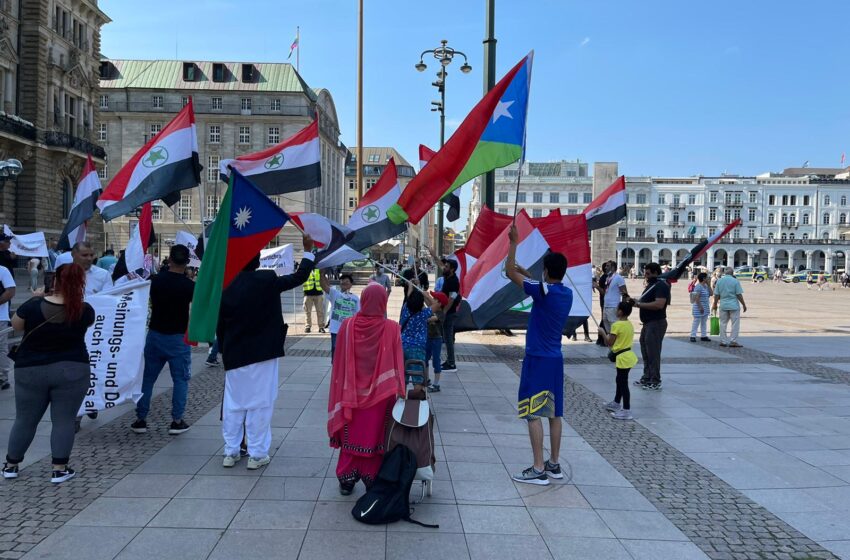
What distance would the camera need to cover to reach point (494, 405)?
324 inches

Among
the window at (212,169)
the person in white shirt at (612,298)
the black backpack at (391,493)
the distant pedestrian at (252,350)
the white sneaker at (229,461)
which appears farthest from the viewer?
the window at (212,169)

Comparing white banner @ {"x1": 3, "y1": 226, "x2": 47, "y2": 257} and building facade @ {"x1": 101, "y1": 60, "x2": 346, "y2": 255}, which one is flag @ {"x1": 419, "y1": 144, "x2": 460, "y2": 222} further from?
building facade @ {"x1": 101, "y1": 60, "x2": 346, "y2": 255}

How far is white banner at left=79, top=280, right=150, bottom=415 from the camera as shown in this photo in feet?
20.4

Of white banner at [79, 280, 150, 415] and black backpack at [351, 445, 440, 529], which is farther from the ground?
white banner at [79, 280, 150, 415]

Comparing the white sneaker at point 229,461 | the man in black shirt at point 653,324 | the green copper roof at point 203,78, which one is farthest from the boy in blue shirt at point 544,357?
the green copper roof at point 203,78

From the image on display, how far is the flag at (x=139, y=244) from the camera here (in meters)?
9.20

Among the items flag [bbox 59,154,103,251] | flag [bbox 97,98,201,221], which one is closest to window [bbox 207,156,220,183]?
flag [bbox 59,154,103,251]

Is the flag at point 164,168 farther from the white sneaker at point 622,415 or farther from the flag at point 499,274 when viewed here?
the white sneaker at point 622,415

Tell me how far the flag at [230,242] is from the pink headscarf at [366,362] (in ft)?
3.65

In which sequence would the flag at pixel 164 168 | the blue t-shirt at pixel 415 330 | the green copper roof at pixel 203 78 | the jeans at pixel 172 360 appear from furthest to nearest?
the green copper roof at pixel 203 78 → the flag at pixel 164 168 → the blue t-shirt at pixel 415 330 → the jeans at pixel 172 360

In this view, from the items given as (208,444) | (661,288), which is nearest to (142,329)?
(208,444)

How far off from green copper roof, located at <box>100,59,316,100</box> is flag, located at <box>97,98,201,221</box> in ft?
212

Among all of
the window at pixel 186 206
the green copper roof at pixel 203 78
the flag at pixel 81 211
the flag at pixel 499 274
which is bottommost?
the flag at pixel 499 274

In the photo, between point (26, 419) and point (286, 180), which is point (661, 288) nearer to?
point (286, 180)
